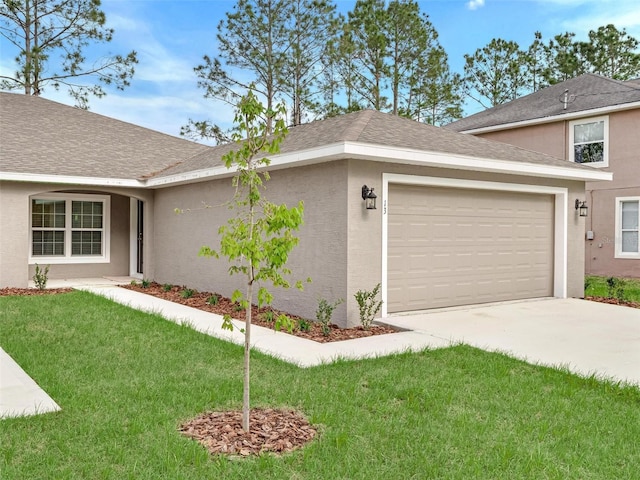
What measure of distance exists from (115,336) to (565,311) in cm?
737

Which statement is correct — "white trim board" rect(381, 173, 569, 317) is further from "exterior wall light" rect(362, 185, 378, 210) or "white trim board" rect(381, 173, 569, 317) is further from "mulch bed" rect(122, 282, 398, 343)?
"mulch bed" rect(122, 282, 398, 343)

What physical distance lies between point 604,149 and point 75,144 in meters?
15.0

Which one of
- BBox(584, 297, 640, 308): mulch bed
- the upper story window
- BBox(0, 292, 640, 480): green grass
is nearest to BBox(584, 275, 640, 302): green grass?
BBox(584, 297, 640, 308): mulch bed

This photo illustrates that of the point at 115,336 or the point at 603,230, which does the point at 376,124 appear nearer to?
the point at 115,336

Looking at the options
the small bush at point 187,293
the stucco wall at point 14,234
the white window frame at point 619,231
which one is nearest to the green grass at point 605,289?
the white window frame at point 619,231

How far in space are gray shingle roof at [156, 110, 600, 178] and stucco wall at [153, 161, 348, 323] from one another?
0.47 metres

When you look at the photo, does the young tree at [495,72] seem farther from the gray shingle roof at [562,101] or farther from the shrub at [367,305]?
the shrub at [367,305]

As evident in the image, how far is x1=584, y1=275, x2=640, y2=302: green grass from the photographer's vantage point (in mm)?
11414

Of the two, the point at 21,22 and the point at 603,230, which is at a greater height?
the point at 21,22

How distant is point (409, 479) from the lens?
333 centimetres

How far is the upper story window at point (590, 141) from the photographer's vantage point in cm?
1572

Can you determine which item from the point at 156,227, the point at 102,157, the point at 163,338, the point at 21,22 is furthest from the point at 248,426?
the point at 21,22

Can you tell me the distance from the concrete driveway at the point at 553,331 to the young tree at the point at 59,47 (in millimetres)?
20255

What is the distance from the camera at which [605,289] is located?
12.6 metres
